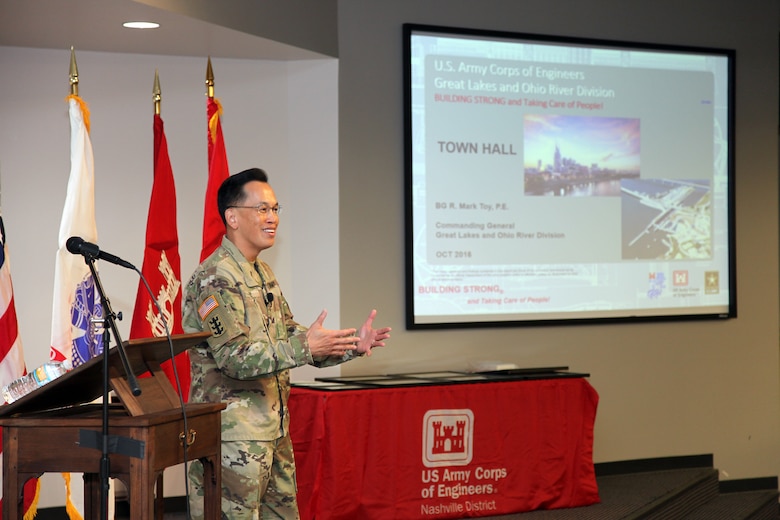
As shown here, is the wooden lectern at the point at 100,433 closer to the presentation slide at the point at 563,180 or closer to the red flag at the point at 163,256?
Result: the red flag at the point at 163,256

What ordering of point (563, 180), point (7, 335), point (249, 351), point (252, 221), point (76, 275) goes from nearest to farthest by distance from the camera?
1. point (249, 351)
2. point (252, 221)
3. point (7, 335)
4. point (76, 275)
5. point (563, 180)

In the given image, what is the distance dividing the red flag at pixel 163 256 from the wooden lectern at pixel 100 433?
1.81 m

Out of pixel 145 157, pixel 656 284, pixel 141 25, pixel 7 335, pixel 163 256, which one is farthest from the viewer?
pixel 656 284

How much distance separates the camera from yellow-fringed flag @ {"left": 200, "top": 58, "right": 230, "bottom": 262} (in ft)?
15.6

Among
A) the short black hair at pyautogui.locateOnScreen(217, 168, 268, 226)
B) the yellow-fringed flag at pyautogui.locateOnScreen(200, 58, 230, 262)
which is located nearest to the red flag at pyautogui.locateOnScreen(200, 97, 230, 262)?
the yellow-fringed flag at pyautogui.locateOnScreen(200, 58, 230, 262)

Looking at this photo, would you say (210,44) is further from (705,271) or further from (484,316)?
(705,271)

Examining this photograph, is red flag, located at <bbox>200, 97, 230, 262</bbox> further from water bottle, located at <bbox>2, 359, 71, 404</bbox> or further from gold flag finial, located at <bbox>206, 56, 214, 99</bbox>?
water bottle, located at <bbox>2, 359, 71, 404</bbox>

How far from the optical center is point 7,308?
13.7 ft

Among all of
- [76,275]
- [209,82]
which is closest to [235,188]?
[76,275]

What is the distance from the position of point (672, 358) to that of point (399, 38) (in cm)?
255

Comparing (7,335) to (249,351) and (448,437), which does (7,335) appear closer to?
(249,351)

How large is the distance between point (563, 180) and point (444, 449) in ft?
6.03

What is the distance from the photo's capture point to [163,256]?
4711 millimetres

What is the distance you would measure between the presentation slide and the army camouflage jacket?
2118mm
